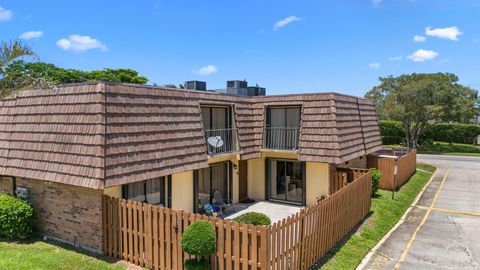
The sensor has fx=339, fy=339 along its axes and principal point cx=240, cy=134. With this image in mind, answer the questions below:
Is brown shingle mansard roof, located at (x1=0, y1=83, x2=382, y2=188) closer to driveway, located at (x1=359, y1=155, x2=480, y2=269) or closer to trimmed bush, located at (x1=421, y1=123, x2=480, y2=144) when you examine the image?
driveway, located at (x1=359, y1=155, x2=480, y2=269)

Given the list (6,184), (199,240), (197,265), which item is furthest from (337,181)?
(6,184)

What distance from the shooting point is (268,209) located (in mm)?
16047

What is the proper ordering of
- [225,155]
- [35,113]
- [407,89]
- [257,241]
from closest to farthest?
1. [257,241]
2. [35,113]
3. [225,155]
4. [407,89]

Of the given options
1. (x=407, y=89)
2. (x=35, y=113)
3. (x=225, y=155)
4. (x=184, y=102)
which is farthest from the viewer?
(x=407, y=89)

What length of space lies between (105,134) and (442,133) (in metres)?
49.9

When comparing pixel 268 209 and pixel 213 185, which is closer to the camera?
pixel 213 185

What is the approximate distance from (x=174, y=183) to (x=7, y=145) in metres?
5.86

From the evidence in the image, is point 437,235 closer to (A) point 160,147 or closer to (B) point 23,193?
(A) point 160,147

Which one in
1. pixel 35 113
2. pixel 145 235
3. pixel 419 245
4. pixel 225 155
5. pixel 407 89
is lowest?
pixel 419 245

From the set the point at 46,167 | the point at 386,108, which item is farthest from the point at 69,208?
the point at 386,108

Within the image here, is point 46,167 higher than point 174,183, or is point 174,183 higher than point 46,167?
point 46,167

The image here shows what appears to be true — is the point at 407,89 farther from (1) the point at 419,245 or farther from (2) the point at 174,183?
(2) the point at 174,183

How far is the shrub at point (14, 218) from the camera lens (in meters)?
10.1

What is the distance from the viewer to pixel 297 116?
1675 cm
